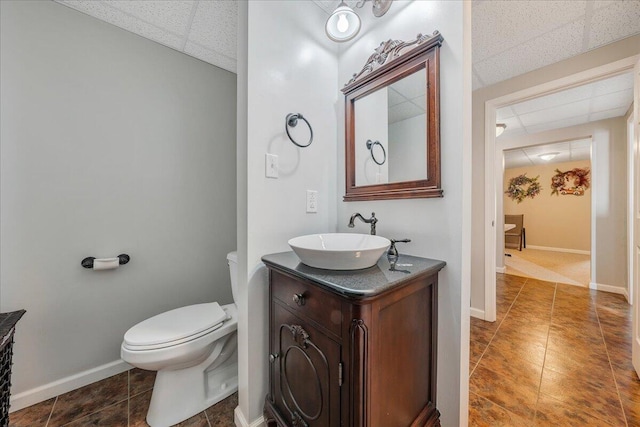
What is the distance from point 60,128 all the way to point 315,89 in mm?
1536

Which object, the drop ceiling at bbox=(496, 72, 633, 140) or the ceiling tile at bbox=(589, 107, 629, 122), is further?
the ceiling tile at bbox=(589, 107, 629, 122)

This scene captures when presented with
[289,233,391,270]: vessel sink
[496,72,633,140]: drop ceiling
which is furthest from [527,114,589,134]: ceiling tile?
[289,233,391,270]: vessel sink

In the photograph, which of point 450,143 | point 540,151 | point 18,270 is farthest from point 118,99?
point 540,151

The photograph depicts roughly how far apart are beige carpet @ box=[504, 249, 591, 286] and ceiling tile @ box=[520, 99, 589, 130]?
7.40 feet

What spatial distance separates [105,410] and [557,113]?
4886 mm

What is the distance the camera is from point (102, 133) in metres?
1.52

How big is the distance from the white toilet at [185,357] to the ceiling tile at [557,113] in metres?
3.91

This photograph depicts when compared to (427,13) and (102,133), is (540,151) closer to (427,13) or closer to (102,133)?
(427,13)

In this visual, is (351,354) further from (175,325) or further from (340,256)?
(175,325)

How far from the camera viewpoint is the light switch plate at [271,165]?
1146 millimetres

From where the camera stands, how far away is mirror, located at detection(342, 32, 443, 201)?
1.05m

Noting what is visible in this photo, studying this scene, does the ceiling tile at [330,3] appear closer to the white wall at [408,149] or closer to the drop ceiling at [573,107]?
the white wall at [408,149]

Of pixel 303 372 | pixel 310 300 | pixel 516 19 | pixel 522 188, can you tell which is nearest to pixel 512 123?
pixel 516 19

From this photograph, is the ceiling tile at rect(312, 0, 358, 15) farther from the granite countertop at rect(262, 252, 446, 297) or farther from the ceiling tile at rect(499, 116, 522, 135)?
the ceiling tile at rect(499, 116, 522, 135)
